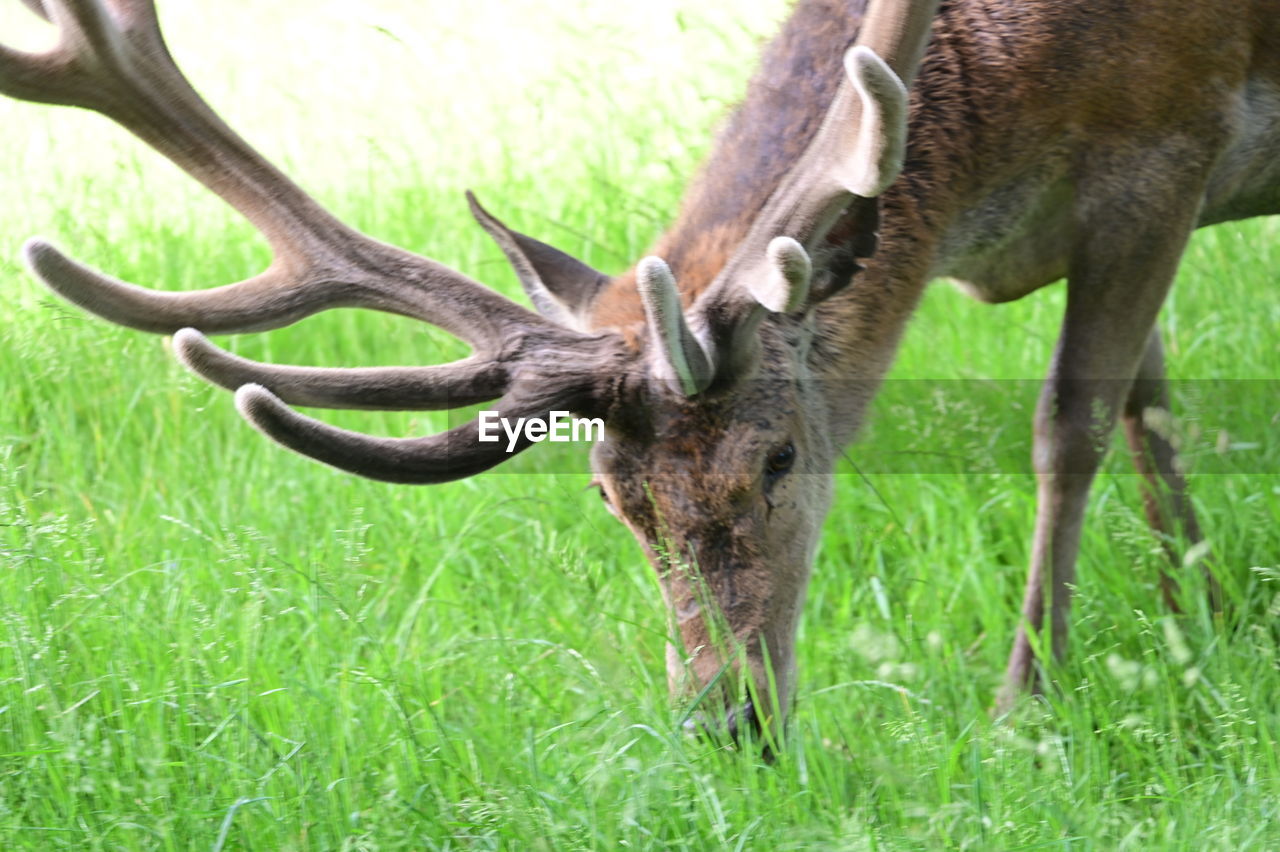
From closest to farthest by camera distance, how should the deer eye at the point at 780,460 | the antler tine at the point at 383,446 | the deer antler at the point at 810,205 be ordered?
the antler tine at the point at 383,446
the deer antler at the point at 810,205
the deer eye at the point at 780,460

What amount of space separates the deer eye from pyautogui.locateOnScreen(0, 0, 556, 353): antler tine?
584mm

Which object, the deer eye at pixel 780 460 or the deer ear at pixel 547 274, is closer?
the deer eye at pixel 780 460

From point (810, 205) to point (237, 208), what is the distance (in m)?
1.30

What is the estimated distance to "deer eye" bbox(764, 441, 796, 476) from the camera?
3375mm

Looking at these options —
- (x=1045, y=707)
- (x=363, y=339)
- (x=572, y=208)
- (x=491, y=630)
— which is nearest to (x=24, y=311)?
(x=363, y=339)

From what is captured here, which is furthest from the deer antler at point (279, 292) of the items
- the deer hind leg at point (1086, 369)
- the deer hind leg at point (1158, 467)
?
the deer hind leg at point (1158, 467)

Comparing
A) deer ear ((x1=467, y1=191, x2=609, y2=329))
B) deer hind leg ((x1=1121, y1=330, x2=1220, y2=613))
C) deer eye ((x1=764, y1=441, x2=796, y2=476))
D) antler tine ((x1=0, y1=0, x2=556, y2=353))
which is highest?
antler tine ((x1=0, y1=0, x2=556, y2=353))

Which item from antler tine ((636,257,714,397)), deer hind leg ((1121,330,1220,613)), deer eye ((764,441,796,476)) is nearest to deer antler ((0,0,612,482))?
antler tine ((636,257,714,397))

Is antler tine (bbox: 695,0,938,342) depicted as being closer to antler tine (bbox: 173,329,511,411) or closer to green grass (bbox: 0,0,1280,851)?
antler tine (bbox: 173,329,511,411)

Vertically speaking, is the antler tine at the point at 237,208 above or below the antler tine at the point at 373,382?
above

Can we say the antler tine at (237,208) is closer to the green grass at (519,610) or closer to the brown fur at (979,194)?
the brown fur at (979,194)

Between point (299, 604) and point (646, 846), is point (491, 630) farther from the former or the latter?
point (646, 846)

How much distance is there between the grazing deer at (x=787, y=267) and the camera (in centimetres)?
321

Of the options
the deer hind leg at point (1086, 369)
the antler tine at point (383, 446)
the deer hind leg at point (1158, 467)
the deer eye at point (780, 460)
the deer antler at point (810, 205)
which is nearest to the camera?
the antler tine at point (383, 446)
